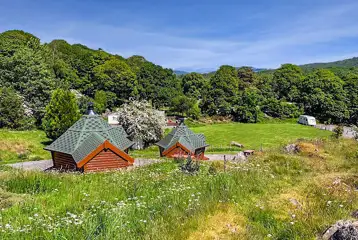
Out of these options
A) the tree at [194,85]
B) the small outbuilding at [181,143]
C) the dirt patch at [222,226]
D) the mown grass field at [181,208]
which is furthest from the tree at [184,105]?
the dirt patch at [222,226]

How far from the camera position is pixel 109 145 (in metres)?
19.2

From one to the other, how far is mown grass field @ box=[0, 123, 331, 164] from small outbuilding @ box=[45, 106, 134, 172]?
883 centimetres

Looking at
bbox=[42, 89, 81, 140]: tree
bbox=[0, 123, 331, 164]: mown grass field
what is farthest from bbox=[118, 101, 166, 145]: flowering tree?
bbox=[42, 89, 81, 140]: tree

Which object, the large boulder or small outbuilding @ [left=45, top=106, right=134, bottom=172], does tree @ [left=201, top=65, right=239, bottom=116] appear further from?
the large boulder

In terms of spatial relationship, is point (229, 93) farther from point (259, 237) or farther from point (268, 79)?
point (259, 237)

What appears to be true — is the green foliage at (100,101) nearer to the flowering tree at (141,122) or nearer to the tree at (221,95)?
the flowering tree at (141,122)

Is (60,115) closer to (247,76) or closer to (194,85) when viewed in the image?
(194,85)

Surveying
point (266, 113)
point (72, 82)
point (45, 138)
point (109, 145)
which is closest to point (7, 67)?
point (45, 138)

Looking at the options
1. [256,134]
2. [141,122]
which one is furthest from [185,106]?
[141,122]

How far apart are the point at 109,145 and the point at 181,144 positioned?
8076 mm

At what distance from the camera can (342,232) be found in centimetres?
404

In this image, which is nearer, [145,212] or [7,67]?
[145,212]

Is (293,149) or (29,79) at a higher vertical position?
(29,79)

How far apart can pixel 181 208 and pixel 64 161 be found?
16.4 meters
